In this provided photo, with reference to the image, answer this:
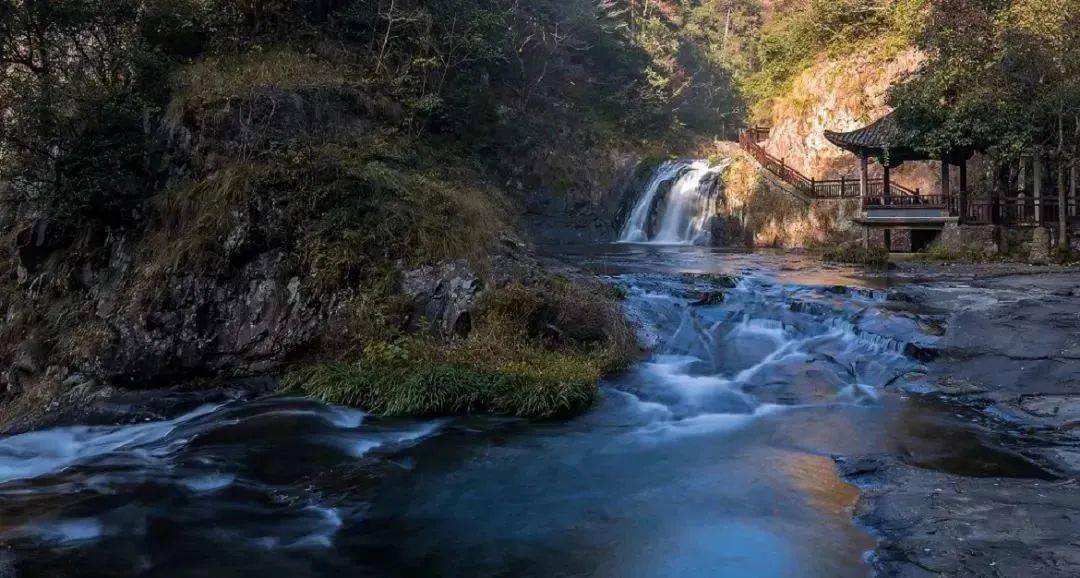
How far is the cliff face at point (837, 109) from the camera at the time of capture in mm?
32031

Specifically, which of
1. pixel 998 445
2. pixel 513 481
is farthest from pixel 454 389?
pixel 998 445

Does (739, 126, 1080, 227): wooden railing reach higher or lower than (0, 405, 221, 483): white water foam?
higher

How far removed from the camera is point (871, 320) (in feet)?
44.4

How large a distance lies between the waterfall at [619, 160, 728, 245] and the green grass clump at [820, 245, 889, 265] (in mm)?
9502

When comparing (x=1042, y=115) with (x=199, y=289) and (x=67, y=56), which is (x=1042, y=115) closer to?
(x=199, y=289)

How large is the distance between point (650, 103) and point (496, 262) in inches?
1338

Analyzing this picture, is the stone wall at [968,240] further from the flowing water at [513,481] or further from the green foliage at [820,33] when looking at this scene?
the flowing water at [513,481]

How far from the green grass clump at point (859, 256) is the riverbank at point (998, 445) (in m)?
6.36

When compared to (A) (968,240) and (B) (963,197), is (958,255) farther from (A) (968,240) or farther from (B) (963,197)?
(B) (963,197)

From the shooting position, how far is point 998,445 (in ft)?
28.0

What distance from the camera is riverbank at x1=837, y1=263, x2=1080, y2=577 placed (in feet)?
19.0

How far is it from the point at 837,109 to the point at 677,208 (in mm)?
8300

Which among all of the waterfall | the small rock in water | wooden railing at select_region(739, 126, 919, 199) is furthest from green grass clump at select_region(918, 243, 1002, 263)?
the small rock in water

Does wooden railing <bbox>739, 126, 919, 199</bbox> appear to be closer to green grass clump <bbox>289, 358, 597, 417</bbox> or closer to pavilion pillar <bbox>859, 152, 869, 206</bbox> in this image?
pavilion pillar <bbox>859, 152, 869, 206</bbox>
